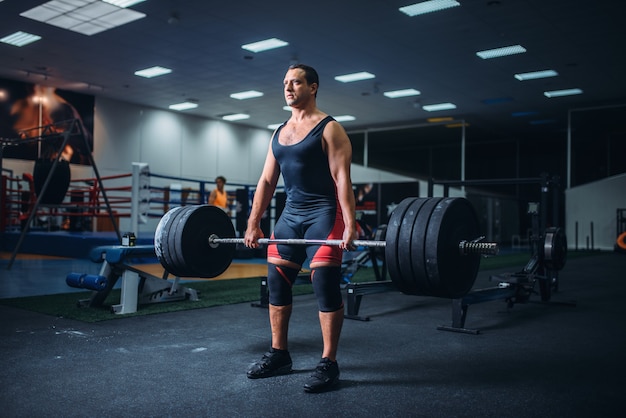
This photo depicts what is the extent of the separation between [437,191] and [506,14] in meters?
6.77

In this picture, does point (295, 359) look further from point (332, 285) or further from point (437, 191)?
point (437, 191)

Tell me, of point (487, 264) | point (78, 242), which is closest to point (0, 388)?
point (78, 242)

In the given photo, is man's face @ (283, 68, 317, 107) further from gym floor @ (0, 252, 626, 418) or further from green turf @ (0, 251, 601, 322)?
green turf @ (0, 251, 601, 322)

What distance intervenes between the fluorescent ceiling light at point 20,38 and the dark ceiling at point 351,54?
0.13 metres

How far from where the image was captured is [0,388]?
1.94m

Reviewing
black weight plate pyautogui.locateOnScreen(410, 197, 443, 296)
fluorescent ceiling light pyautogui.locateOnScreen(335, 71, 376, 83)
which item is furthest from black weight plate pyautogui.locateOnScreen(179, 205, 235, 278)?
fluorescent ceiling light pyautogui.locateOnScreen(335, 71, 376, 83)

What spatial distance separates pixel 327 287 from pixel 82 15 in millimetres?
6613

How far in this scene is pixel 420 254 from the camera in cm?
180

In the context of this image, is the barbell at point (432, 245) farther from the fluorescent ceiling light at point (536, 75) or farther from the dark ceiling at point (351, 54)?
the fluorescent ceiling light at point (536, 75)

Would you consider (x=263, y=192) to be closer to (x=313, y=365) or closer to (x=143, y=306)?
(x=313, y=365)

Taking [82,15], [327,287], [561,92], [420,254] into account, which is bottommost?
[327,287]

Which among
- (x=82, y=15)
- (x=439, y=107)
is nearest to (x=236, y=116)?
(x=439, y=107)

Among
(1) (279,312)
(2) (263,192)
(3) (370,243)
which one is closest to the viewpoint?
(3) (370,243)

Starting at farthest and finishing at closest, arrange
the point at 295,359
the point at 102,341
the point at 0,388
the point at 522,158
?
the point at 522,158, the point at 102,341, the point at 295,359, the point at 0,388
